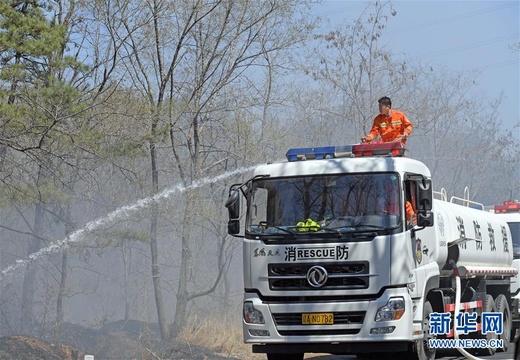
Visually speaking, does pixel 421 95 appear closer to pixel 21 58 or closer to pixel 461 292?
pixel 21 58

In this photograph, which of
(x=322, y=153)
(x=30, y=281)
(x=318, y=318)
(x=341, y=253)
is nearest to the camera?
→ (x=341, y=253)

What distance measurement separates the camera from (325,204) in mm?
11477

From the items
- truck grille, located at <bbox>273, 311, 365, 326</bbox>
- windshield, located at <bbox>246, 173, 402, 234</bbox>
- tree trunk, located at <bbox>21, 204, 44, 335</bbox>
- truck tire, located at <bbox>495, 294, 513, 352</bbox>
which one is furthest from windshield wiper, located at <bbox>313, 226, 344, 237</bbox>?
tree trunk, located at <bbox>21, 204, 44, 335</bbox>

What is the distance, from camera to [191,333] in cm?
2042

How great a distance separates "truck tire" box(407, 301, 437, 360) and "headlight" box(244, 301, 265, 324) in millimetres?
1968

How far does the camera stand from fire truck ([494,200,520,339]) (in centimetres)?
1770

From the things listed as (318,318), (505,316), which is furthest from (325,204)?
(505,316)

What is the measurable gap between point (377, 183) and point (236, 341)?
8.83 m

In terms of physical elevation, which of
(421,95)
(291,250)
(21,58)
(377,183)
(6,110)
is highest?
(421,95)

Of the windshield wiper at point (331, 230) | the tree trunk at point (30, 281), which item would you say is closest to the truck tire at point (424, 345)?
the windshield wiper at point (331, 230)

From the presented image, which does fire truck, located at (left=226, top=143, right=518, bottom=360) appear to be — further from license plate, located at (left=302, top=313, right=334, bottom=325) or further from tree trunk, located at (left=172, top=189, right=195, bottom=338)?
tree trunk, located at (left=172, top=189, right=195, bottom=338)

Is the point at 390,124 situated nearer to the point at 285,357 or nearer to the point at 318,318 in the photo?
the point at 318,318

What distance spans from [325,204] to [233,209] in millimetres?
1172

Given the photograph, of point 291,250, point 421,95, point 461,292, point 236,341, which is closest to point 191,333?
point 236,341
